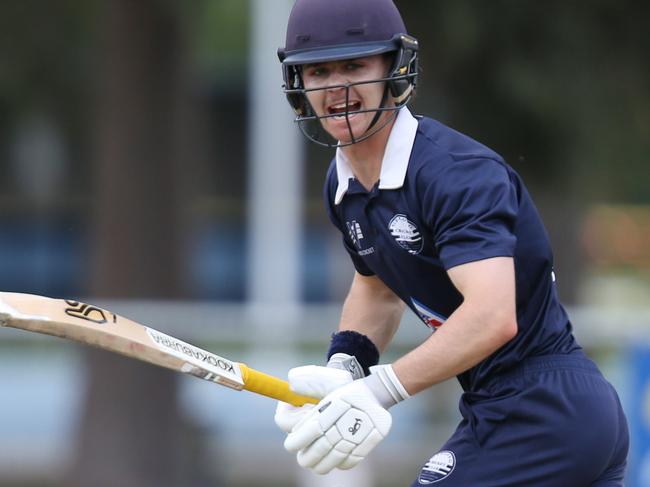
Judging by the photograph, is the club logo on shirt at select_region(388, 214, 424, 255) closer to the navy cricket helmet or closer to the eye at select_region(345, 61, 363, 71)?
the navy cricket helmet

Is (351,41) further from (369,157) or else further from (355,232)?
(355,232)

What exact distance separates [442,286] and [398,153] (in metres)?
0.39

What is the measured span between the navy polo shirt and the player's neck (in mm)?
26

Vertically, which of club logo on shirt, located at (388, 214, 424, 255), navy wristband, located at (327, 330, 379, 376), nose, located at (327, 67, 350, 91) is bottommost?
navy wristband, located at (327, 330, 379, 376)

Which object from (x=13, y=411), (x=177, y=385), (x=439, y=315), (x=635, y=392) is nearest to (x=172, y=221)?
(x=177, y=385)

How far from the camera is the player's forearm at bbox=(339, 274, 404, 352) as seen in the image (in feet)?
13.0

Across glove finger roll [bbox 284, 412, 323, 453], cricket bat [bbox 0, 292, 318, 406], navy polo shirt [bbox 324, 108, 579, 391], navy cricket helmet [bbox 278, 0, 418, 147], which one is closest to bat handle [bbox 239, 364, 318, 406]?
cricket bat [bbox 0, 292, 318, 406]

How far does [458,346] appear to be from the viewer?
10.4ft

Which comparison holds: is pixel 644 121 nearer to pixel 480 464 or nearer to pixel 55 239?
pixel 480 464

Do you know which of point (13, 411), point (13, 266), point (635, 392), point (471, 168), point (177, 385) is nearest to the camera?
point (471, 168)

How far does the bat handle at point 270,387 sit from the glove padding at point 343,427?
0.23m

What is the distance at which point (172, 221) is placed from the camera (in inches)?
401

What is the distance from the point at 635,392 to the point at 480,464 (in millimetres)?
3742

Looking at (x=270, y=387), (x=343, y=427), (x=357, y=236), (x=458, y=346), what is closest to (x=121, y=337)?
(x=270, y=387)
